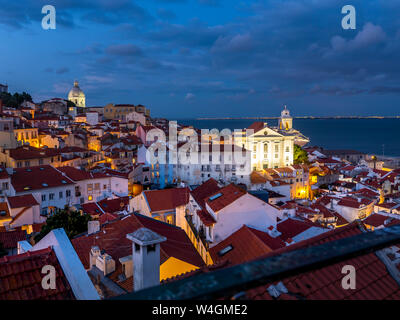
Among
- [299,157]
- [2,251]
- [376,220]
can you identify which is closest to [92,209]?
[2,251]

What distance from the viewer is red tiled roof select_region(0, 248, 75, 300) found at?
12.9ft

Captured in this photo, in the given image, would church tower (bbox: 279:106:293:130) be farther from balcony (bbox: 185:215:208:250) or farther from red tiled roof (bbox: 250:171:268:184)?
balcony (bbox: 185:215:208:250)

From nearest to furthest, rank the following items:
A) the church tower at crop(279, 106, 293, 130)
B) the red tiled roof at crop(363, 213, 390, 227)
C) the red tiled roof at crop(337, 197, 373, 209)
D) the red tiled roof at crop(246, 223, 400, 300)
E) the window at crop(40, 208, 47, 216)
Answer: the red tiled roof at crop(246, 223, 400, 300), the red tiled roof at crop(363, 213, 390, 227), the window at crop(40, 208, 47, 216), the red tiled roof at crop(337, 197, 373, 209), the church tower at crop(279, 106, 293, 130)

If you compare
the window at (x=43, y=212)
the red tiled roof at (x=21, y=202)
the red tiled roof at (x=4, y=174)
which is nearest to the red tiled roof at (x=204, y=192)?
the red tiled roof at (x=21, y=202)

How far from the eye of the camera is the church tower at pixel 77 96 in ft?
305

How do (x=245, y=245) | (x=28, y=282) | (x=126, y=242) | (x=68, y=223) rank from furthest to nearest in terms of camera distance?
(x=68, y=223) < (x=245, y=245) < (x=126, y=242) < (x=28, y=282)

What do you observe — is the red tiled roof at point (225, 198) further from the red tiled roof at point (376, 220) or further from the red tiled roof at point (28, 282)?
the red tiled roof at point (376, 220)

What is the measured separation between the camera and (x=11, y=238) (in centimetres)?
1428

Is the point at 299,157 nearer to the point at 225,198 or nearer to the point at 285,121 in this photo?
the point at 285,121

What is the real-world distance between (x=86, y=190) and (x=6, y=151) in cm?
1066

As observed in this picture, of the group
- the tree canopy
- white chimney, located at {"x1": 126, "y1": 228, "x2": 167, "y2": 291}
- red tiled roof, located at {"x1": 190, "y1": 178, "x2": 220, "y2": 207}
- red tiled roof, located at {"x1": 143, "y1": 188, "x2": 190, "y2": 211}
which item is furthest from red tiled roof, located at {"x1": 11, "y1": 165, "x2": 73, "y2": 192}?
the tree canopy

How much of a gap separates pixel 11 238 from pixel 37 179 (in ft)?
36.8

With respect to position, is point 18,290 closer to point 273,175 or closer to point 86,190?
point 86,190

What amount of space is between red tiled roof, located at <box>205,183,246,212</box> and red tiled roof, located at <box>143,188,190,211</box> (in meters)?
3.40
